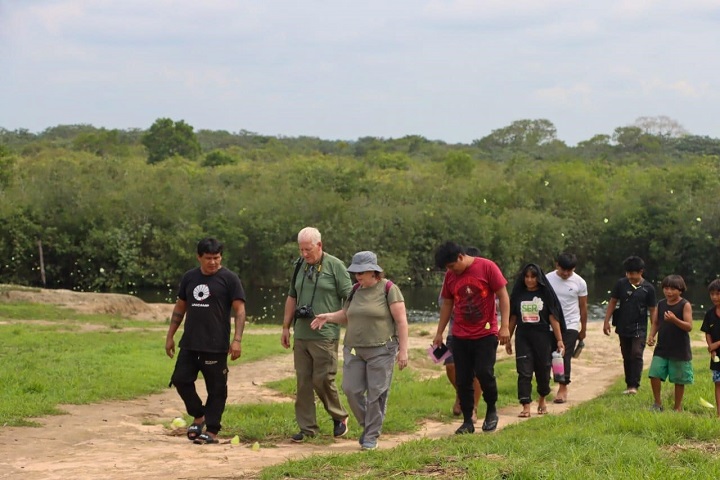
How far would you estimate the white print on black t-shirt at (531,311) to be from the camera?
33.8ft

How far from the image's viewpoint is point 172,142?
85.6 metres

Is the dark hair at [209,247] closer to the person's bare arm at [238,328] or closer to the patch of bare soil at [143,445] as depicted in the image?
the person's bare arm at [238,328]

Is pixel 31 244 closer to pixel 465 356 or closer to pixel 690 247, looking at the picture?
pixel 690 247

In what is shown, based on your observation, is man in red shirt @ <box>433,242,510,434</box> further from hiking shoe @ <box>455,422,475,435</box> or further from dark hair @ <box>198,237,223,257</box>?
dark hair @ <box>198,237,223,257</box>

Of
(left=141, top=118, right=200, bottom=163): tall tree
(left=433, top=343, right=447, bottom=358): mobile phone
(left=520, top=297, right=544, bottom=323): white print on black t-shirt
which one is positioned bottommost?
(left=433, top=343, right=447, bottom=358): mobile phone

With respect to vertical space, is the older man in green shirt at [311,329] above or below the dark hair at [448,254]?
below

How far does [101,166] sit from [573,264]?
4216 centimetres

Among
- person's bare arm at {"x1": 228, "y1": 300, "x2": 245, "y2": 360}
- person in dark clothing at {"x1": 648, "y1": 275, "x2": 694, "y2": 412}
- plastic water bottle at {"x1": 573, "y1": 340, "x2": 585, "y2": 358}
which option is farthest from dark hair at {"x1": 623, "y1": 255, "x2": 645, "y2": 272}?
person's bare arm at {"x1": 228, "y1": 300, "x2": 245, "y2": 360}

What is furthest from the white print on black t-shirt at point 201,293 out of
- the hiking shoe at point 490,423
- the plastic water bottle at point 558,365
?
the plastic water bottle at point 558,365

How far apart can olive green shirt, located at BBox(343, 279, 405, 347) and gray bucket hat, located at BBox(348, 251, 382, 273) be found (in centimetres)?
19

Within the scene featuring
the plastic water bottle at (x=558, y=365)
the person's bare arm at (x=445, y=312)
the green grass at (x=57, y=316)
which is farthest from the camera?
the green grass at (x=57, y=316)

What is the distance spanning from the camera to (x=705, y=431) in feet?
24.7

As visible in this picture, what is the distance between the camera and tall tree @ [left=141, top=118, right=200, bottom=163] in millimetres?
84938

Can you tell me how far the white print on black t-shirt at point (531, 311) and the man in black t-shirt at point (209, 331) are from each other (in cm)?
321
